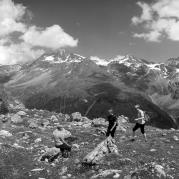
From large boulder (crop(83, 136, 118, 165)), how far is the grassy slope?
45 cm

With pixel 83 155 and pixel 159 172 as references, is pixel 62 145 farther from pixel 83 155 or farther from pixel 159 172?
pixel 159 172

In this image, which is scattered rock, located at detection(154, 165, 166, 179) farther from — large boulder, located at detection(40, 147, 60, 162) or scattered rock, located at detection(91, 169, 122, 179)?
large boulder, located at detection(40, 147, 60, 162)

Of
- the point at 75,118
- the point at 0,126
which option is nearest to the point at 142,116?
the point at 0,126

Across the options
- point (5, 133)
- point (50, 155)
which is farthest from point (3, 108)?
point (50, 155)

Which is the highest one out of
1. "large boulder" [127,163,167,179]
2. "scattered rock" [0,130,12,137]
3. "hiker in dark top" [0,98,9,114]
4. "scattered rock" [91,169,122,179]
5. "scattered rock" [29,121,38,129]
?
"hiker in dark top" [0,98,9,114]

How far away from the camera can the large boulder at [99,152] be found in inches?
941

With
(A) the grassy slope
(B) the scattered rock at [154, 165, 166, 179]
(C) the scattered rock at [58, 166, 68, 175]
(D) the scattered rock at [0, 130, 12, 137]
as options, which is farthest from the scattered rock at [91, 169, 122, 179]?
(D) the scattered rock at [0, 130, 12, 137]

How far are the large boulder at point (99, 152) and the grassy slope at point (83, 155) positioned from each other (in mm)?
450

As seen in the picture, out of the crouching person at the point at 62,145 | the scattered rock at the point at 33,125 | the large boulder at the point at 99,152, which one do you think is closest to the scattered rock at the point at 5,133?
the scattered rock at the point at 33,125

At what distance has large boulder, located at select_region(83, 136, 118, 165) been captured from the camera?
23.9 metres

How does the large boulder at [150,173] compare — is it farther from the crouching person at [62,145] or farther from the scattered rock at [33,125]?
the scattered rock at [33,125]

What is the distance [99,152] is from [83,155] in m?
2.53

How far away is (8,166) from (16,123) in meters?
20.8

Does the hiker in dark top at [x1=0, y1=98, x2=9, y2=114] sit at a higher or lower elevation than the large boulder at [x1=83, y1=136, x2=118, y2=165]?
higher
